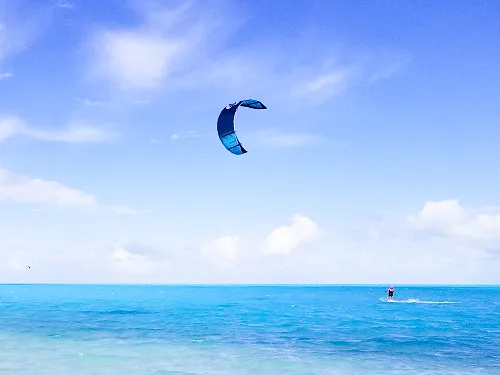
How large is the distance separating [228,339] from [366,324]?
50.6ft

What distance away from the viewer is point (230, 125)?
13.5 meters

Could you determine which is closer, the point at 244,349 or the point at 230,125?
the point at 230,125

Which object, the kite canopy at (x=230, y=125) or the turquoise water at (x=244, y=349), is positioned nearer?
the kite canopy at (x=230, y=125)

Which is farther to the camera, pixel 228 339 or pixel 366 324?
pixel 366 324

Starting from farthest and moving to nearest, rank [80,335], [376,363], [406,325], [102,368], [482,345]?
[406,325] < [80,335] < [482,345] < [376,363] < [102,368]

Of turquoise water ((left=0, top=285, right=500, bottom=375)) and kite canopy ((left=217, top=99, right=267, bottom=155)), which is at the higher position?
kite canopy ((left=217, top=99, right=267, bottom=155))

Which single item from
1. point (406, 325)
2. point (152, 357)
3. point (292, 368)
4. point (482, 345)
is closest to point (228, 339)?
point (152, 357)

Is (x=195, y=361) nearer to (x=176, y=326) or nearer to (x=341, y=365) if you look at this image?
(x=341, y=365)

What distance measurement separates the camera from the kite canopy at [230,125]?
13.3 metres

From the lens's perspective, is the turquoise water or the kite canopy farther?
the turquoise water

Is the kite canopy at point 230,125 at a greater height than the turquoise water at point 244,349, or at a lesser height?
greater

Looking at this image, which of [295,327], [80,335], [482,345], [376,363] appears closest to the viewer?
[376,363]

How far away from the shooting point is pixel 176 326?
36.7 m

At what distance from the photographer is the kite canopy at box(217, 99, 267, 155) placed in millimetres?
13297
